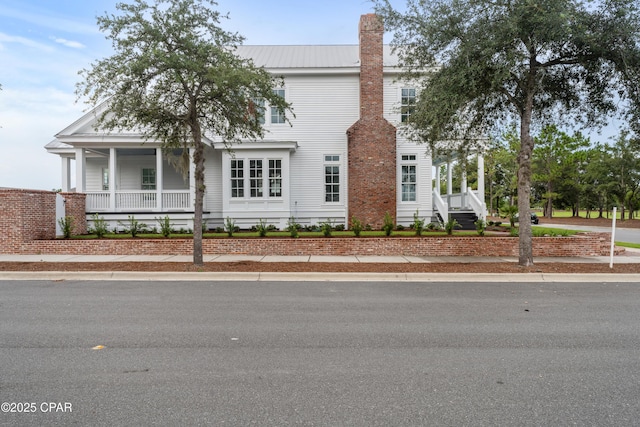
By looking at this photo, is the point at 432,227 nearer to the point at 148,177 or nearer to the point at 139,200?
the point at 139,200

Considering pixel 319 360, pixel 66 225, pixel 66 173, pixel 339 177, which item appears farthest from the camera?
pixel 66 173

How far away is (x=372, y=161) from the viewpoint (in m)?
18.9

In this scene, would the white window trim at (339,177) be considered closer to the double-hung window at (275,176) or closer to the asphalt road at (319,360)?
the double-hung window at (275,176)

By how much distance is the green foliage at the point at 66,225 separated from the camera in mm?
15469

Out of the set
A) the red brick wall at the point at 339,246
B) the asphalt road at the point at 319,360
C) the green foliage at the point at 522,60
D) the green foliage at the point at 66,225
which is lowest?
the asphalt road at the point at 319,360

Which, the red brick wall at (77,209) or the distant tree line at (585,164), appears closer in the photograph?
the red brick wall at (77,209)

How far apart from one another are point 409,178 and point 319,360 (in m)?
16.2

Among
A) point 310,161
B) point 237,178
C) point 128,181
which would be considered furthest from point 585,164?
point 128,181

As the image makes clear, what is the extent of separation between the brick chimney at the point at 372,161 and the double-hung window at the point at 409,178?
1.21 m

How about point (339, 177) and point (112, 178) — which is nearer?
point (112, 178)

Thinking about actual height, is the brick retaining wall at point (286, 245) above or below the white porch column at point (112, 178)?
below

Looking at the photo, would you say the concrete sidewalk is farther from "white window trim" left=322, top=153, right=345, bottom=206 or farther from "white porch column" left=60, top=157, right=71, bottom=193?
"white porch column" left=60, top=157, right=71, bottom=193

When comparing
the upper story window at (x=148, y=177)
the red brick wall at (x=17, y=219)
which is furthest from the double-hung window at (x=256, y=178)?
Result: the red brick wall at (x=17, y=219)

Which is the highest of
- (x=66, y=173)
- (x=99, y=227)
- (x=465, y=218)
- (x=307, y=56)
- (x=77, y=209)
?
(x=307, y=56)
